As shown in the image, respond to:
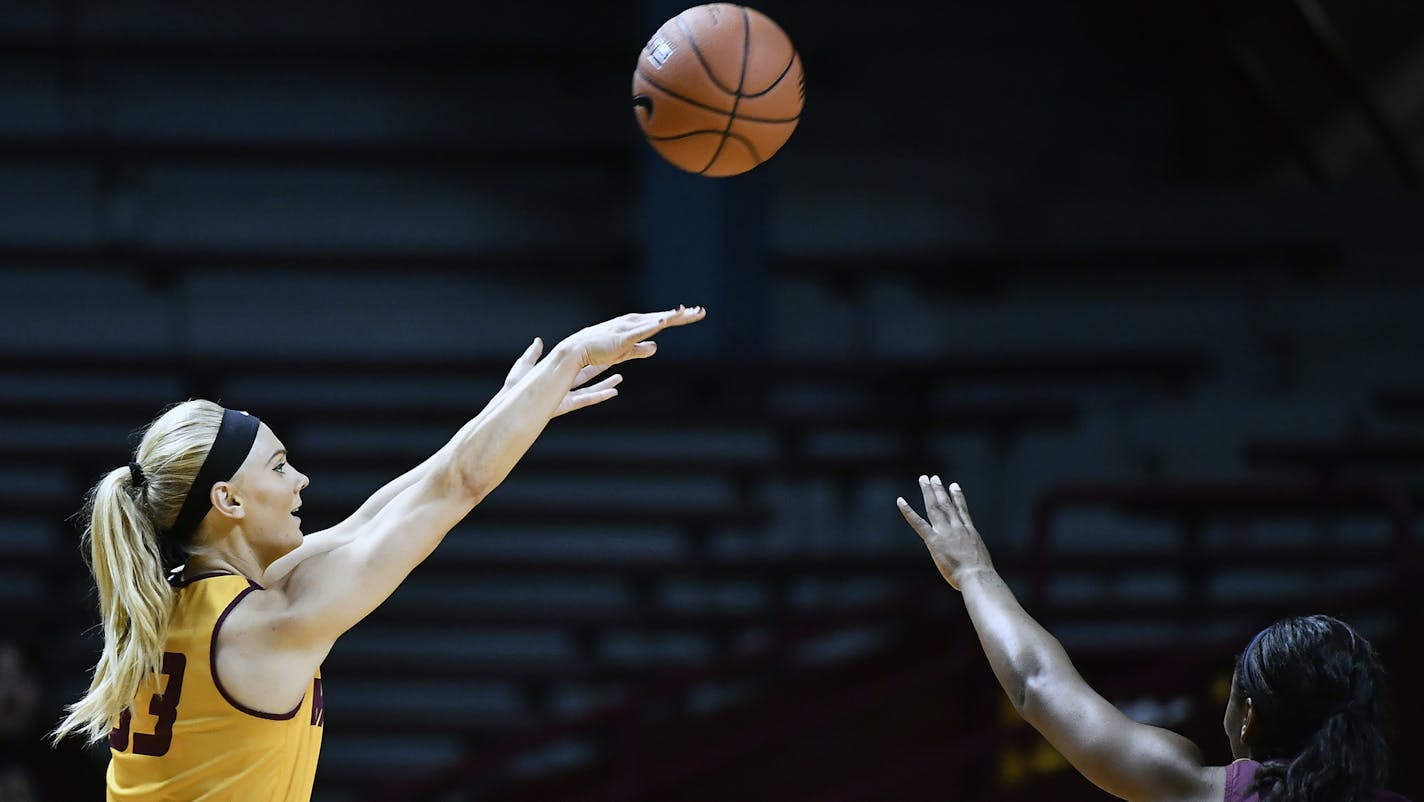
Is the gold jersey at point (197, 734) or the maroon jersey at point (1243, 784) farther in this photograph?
the gold jersey at point (197, 734)

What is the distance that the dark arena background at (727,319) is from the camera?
6668 millimetres

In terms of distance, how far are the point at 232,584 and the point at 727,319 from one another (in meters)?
4.88

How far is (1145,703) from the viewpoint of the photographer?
19.1ft

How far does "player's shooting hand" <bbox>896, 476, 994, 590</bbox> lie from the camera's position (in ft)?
7.55

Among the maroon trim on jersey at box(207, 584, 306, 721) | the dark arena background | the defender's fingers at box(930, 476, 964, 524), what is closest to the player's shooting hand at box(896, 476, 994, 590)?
the defender's fingers at box(930, 476, 964, 524)

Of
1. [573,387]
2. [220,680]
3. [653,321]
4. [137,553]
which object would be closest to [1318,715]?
[653,321]

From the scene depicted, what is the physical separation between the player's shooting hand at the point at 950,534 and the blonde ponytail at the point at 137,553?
108cm

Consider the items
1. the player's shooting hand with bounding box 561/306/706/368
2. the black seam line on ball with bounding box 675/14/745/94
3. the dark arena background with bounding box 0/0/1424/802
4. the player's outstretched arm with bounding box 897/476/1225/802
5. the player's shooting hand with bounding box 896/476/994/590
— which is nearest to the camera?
the player's outstretched arm with bounding box 897/476/1225/802

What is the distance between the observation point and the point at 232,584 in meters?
2.27

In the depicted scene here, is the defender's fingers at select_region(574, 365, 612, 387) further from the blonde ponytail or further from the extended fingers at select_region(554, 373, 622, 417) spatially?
the blonde ponytail

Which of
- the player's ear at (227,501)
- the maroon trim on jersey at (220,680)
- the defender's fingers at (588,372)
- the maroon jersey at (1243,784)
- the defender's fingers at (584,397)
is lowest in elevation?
the maroon jersey at (1243,784)

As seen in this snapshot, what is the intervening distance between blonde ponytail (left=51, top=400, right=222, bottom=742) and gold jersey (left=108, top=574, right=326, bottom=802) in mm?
30

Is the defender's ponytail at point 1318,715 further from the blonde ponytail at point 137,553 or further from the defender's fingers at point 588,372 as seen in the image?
the blonde ponytail at point 137,553

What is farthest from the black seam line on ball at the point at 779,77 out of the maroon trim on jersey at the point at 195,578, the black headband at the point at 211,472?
the maroon trim on jersey at the point at 195,578
